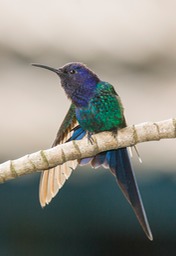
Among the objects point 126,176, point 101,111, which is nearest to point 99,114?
point 101,111

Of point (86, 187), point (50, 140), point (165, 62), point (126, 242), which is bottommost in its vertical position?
point (126, 242)

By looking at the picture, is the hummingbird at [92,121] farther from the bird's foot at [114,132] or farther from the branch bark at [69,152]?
the branch bark at [69,152]

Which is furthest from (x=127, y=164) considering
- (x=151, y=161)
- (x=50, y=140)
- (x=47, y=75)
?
(x=47, y=75)

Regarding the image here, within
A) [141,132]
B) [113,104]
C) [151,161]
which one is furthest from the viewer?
[151,161]

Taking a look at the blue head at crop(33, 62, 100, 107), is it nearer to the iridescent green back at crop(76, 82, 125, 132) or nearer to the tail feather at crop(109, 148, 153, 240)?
the iridescent green back at crop(76, 82, 125, 132)

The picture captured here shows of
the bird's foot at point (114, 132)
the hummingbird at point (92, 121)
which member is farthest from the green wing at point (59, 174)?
the bird's foot at point (114, 132)

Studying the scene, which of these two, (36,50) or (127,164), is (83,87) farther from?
(36,50)
